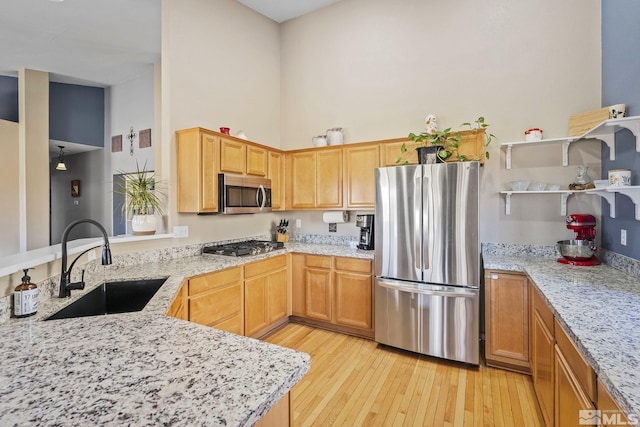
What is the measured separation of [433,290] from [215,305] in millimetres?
1927

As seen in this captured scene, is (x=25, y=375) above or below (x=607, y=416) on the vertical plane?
above

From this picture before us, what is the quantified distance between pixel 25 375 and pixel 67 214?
6.74 m

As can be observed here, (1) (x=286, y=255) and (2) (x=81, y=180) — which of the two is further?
(2) (x=81, y=180)

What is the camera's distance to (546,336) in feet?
5.71

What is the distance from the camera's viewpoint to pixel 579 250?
7.70ft

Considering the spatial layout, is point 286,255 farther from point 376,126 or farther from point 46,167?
point 46,167

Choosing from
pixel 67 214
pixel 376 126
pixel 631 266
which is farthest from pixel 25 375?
pixel 67 214

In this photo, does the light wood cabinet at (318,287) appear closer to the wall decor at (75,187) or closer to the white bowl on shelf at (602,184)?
the white bowl on shelf at (602,184)

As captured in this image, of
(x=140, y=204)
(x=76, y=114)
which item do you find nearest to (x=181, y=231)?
(x=140, y=204)

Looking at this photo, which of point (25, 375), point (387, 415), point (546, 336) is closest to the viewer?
point (25, 375)

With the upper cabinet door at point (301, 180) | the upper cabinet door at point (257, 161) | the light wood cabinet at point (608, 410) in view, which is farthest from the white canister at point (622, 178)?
the upper cabinet door at point (257, 161)

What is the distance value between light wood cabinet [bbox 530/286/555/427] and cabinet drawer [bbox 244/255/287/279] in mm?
2350

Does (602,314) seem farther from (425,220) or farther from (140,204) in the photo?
(140,204)

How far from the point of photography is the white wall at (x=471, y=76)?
2781 millimetres
